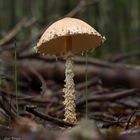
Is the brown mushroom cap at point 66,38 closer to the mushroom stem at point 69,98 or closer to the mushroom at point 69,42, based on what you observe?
the mushroom at point 69,42

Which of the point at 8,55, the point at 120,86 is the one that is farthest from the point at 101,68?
the point at 8,55

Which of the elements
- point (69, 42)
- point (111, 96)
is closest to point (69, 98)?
point (69, 42)

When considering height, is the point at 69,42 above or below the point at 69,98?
above

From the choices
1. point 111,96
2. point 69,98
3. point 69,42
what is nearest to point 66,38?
point 69,42

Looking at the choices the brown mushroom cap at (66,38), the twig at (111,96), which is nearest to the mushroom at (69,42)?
the brown mushroom cap at (66,38)

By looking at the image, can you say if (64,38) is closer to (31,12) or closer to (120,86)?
(120,86)

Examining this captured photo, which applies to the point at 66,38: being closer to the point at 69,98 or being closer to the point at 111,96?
the point at 69,98

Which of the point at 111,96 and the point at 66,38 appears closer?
the point at 66,38

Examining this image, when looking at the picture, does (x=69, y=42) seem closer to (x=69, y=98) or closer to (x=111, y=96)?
(x=69, y=98)

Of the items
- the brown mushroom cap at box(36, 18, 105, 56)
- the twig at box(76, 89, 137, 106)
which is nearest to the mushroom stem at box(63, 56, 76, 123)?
the brown mushroom cap at box(36, 18, 105, 56)
